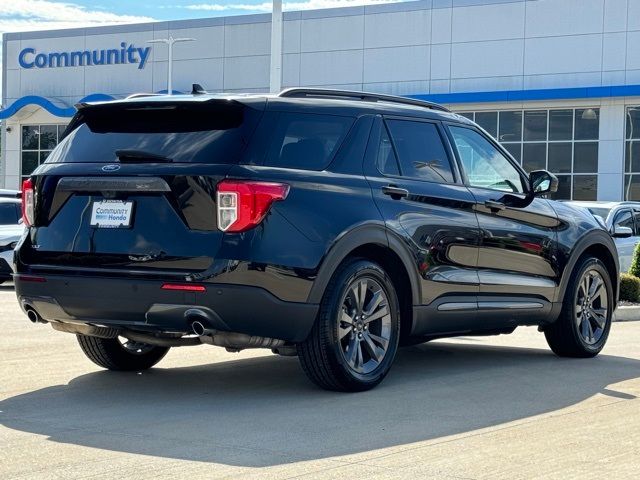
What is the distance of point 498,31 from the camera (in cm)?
4153

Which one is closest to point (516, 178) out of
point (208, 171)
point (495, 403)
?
point (495, 403)

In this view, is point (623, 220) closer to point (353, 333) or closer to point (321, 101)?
point (321, 101)

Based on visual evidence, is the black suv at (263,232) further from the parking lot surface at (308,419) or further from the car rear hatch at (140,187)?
the parking lot surface at (308,419)

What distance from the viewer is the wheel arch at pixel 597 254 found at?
9430mm

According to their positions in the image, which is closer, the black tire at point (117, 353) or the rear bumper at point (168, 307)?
the rear bumper at point (168, 307)

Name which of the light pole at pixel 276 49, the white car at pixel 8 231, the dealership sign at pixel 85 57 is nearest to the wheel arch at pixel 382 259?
the white car at pixel 8 231

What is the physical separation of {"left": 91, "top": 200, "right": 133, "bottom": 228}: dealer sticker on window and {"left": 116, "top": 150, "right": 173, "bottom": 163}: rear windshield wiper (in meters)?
0.28

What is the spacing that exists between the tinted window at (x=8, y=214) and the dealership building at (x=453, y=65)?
76.7 feet

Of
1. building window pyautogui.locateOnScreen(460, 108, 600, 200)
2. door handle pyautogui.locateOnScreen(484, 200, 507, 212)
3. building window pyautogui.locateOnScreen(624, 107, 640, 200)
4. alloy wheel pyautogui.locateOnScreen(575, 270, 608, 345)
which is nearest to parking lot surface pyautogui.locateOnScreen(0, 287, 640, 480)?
alloy wheel pyautogui.locateOnScreen(575, 270, 608, 345)

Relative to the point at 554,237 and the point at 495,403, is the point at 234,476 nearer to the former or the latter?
the point at 495,403

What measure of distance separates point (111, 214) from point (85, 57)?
45.3 metres

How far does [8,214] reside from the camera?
19266 millimetres

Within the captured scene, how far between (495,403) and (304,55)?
129ft

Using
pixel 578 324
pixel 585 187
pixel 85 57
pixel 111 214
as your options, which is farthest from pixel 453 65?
pixel 111 214
